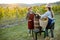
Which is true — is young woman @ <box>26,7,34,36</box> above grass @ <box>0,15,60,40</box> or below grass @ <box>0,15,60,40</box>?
above

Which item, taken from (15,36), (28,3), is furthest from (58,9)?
(15,36)

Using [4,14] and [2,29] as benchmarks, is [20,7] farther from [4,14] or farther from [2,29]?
[2,29]

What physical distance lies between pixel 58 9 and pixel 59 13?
0.15 feet

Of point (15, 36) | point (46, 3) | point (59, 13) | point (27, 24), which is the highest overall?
point (46, 3)

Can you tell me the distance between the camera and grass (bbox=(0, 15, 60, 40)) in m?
1.44

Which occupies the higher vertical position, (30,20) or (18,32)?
(30,20)

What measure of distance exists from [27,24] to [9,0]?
0.32m

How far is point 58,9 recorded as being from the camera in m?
1.48

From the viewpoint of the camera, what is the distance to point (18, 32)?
145 cm

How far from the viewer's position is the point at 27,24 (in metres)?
1.44

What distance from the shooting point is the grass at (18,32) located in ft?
4.72

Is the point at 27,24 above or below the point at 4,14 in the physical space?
below

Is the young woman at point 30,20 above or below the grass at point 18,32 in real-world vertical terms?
above

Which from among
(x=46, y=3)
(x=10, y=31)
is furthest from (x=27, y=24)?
(x=46, y=3)
